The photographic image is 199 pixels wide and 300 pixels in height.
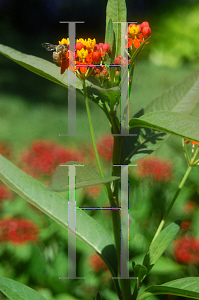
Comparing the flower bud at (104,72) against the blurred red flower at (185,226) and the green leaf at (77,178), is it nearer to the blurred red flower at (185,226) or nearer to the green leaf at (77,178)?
the green leaf at (77,178)

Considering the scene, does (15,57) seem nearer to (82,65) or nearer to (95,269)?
(82,65)

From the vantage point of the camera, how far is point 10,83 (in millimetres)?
973

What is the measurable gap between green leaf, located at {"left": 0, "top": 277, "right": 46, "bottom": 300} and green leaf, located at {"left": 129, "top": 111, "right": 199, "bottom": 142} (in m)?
0.24

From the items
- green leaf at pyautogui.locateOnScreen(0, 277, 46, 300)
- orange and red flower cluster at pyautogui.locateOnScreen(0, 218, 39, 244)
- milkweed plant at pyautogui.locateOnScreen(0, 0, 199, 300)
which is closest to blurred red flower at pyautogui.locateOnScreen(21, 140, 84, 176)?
orange and red flower cluster at pyautogui.locateOnScreen(0, 218, 39, 244)

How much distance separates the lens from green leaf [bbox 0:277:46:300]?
300 mm

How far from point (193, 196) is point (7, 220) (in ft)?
1.76

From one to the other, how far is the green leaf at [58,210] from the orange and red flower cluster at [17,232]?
304 millimetres

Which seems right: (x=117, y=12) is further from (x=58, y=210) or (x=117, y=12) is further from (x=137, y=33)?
(x=58, y=210)

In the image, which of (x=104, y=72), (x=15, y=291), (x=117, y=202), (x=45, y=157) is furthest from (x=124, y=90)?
(x=45, y=157)

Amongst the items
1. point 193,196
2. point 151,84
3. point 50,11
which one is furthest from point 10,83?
point 193,196

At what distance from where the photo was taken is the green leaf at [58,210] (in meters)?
0.37

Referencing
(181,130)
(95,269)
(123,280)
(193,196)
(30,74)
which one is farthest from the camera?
(30,74)

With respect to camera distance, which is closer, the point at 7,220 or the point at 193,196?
the point at 7,220

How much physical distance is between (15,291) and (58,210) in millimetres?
114
